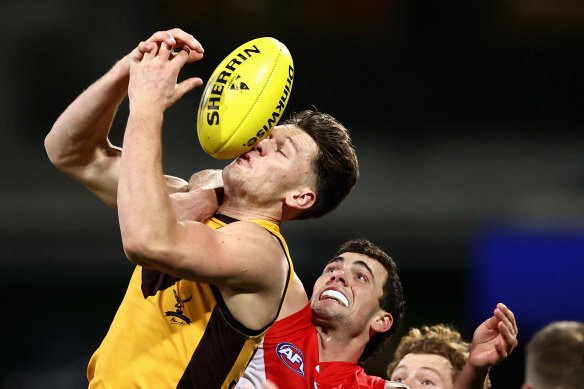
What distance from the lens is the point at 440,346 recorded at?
15.4 feet

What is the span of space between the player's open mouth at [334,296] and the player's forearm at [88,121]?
1.26 m

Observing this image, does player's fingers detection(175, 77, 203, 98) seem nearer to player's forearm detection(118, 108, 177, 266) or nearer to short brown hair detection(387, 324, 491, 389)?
player's forearm detection(118, 108, 177, 266)

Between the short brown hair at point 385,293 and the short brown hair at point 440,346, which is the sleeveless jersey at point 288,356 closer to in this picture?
the short brown hair at point 385,293

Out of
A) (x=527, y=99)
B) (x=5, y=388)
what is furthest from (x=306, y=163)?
(x=527, y=99)

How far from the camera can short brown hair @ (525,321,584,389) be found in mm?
3480

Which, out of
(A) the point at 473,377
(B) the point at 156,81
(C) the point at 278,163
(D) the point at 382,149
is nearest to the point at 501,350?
(A) the point at 473,377

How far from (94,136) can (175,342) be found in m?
0.99

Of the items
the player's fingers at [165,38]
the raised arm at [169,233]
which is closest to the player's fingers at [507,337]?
the raised arm at [169,233]

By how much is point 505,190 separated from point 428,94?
4.61 feet

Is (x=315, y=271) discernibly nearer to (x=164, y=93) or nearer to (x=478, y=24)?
(x=478, y=24)

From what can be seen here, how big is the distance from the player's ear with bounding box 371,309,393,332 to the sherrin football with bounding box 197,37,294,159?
4.50ft

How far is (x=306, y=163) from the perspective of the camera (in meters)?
3.40

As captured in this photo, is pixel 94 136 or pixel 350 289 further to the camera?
pixel 350 289

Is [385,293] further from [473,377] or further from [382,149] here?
[382,149]
